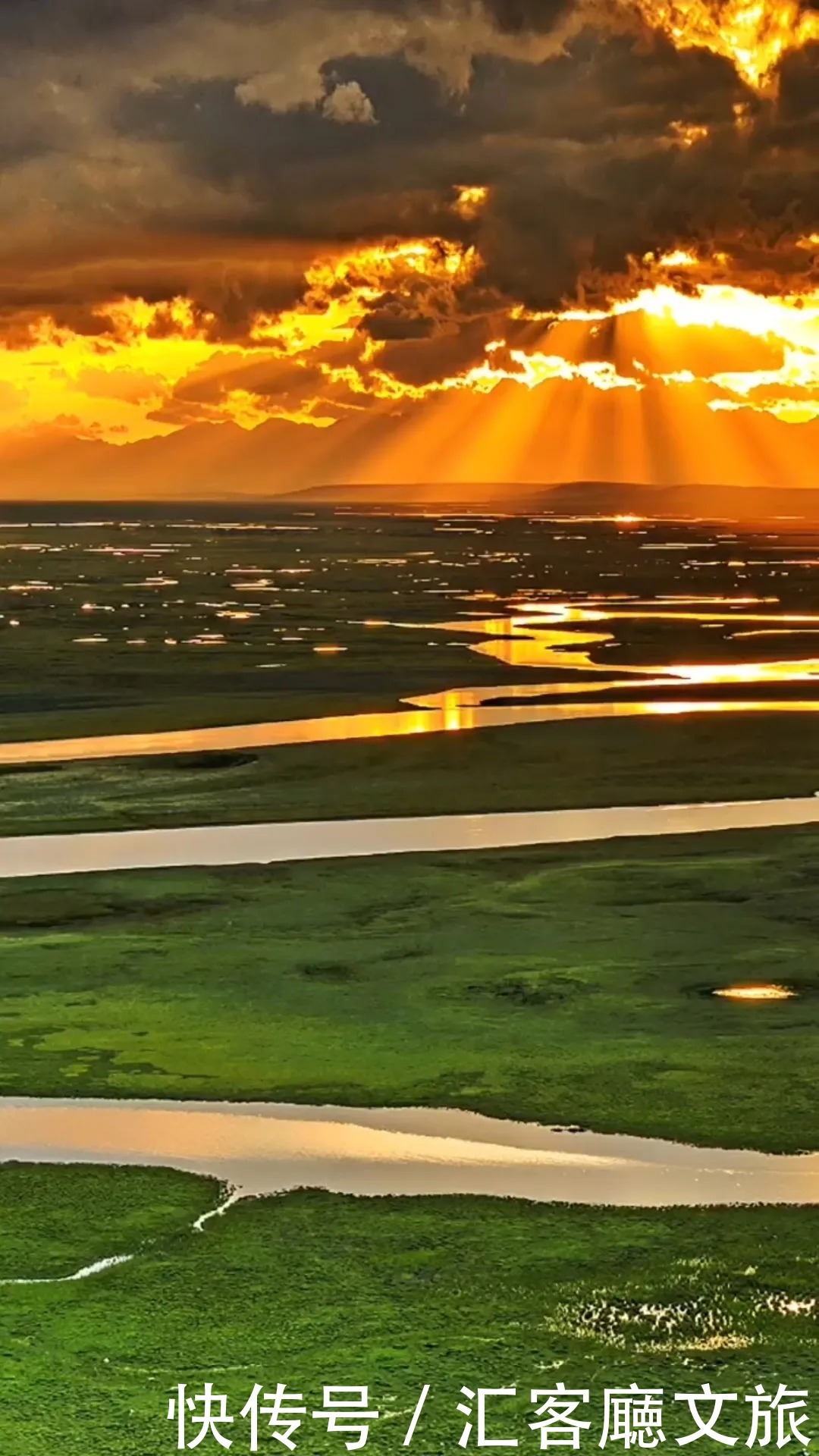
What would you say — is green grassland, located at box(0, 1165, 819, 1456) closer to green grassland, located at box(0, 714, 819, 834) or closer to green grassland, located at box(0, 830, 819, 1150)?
green grassland, located at box(0, 830, 819, 1150)

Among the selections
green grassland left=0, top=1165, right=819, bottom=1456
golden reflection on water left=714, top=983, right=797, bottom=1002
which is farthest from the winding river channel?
green grassland left=0, top=1165, right=819, bottom=1456

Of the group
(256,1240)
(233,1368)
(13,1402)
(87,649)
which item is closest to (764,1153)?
(256,1240)

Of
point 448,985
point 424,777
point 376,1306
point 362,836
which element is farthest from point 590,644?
point 376,1306

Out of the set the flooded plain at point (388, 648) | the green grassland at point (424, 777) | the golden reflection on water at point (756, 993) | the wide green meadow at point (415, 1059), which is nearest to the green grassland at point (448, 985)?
the wide green meadow at point (415, 1059)

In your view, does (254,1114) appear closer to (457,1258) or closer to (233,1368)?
(457,1258)

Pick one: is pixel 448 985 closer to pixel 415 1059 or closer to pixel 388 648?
pixel 415 1059

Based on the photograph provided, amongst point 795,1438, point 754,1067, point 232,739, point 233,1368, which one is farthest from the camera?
point 232,739

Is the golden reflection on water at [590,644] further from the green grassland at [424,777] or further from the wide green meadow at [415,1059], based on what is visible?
the wide green meadow at [415,1059]
